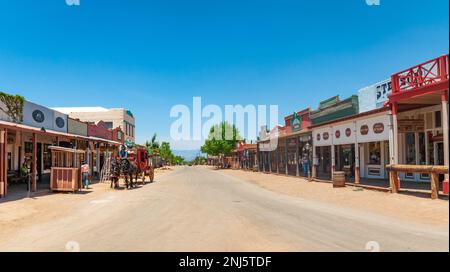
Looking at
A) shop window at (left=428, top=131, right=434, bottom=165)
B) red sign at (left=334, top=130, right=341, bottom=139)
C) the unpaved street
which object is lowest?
the unpaved street

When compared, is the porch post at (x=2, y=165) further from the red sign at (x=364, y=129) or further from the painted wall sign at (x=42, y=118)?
the red sign at (x=364, y=129)

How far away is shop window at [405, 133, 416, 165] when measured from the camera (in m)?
19.4

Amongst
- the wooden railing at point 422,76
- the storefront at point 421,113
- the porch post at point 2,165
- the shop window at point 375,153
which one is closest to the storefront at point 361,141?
the shop window at point 375,153

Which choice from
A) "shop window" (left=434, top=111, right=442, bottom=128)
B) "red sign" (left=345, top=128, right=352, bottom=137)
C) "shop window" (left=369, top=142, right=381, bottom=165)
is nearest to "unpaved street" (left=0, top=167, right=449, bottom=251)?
"red sign" (left=345, top=128, right=352, bottom=137)

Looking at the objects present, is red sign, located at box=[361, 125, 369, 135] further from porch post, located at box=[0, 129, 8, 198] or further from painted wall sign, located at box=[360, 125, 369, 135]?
porch post, located at box=[0, 129, 8, 198]

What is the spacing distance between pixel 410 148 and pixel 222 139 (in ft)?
145

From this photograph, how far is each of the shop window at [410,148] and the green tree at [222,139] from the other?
4345 centimetres

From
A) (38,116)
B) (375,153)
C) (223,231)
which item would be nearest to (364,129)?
(375,153)

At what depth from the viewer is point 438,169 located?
12305mm

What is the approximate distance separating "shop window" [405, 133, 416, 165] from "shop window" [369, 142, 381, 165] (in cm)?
313

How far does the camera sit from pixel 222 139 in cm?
6247

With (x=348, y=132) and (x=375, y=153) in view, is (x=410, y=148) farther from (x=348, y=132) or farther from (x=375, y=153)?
(x=375, y=153)
